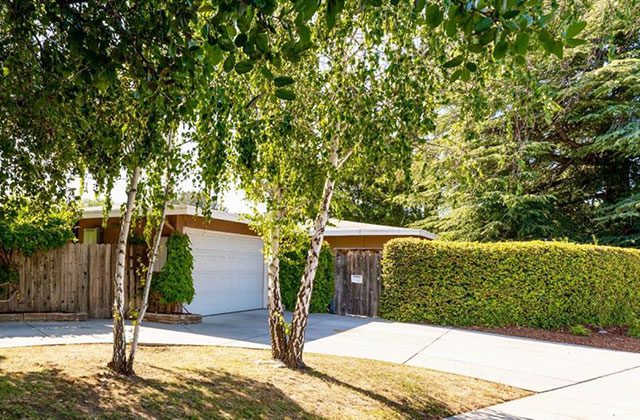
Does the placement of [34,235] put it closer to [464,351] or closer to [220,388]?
[220,388]

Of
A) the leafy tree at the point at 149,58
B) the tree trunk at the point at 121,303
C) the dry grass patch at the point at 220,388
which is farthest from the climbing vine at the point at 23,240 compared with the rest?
the leafy tree at the point at 149,58

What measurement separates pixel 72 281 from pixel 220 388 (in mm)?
7015

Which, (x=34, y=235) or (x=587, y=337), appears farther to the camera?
(x=587, y=337)

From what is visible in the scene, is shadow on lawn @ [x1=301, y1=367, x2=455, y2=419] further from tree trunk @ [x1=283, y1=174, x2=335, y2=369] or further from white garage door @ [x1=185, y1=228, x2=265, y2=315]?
white garage door @ [x1=185, y1=228, x2=265, y2=315]

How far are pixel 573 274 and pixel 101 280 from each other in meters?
11.0

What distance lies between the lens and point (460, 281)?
460 inches

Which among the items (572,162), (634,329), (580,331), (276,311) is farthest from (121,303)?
(572,162)

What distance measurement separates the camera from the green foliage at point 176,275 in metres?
10.2

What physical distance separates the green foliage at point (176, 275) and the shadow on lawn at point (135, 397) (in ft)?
16.7

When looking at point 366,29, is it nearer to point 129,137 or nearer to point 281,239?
point 129,137

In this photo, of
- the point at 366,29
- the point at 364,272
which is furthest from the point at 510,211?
the point at 366,29

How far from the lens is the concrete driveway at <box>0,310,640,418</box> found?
18.9ft

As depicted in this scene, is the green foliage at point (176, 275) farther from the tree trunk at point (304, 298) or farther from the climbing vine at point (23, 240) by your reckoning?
the tree trunk at point (304, 298)

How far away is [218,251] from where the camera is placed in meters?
12.4
